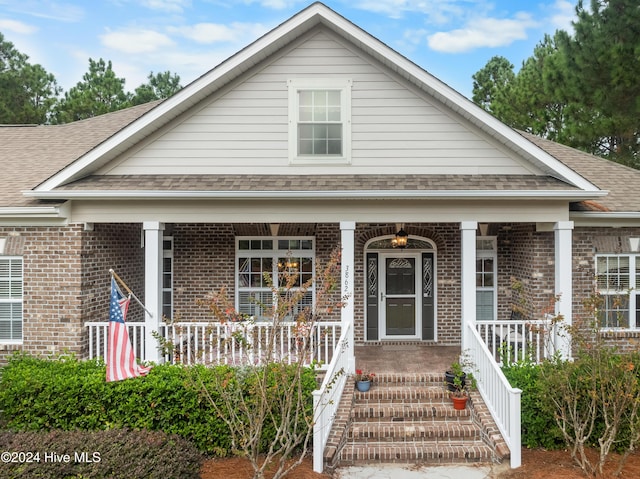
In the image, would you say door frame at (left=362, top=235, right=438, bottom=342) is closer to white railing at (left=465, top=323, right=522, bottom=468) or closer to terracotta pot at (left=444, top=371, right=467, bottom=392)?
white railing at (left=465, top=323, right=522, bottom=468)

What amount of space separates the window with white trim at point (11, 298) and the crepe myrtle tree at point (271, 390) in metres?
3.88

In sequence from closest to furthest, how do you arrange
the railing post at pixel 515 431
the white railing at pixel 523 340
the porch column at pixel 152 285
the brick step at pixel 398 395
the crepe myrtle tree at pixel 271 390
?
1. the crepe myrtle tree at pixel 271 390
2. the railing post at pixel 515 431
3. the white railing at pixel 523 340
4. the brick step at pixel 398 395
5. the porch column at pixel 152 285

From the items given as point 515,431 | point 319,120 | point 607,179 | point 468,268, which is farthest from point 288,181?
point 607,179

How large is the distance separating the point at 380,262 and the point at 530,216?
3546mm

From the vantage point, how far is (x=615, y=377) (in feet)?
20.6

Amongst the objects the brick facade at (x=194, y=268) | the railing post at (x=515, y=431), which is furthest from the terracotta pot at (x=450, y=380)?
the brick facade at (x=194, y=268)

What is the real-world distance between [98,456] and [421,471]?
4.00 m

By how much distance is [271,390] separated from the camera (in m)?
5.84

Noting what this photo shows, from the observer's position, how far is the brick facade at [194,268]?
8.22 metres

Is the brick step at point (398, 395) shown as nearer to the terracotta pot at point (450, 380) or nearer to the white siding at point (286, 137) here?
the terracotta pot at point (450, 380)

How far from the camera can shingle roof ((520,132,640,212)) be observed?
9016mm

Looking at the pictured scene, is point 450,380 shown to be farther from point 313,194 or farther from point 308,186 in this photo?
point 308,186

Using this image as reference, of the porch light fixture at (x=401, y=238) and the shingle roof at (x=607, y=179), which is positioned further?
the porch light fixture at (x=401, y=238)

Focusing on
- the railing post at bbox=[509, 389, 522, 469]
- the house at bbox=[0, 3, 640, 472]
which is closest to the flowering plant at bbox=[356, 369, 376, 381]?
the house at bbox=[0, 3, 640, 472]
